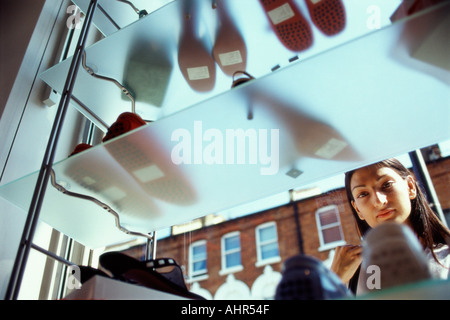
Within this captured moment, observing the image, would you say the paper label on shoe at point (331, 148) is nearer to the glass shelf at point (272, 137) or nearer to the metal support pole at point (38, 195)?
the glass shelf at point (272, 137)

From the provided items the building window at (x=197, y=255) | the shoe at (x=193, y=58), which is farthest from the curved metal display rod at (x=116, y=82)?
the building window at (x=197, y=255)

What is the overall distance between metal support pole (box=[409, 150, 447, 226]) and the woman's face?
0.85 feet

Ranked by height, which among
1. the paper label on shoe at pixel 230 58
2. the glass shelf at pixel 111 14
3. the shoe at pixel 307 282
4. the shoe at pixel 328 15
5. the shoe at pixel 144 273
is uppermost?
the glass shelf at pixel 111 14

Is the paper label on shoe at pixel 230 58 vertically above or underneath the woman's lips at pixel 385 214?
above

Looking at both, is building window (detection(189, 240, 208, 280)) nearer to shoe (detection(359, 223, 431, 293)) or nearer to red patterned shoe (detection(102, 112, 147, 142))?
red patterned shoe (detection(102, 112, 147, 142))

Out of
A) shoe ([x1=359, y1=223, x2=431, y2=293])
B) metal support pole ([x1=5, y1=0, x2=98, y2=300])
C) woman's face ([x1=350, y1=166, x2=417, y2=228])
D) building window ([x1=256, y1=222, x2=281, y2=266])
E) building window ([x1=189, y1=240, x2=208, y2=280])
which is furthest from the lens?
building window ([x1=256, y1=222, x2=281, y2=266])

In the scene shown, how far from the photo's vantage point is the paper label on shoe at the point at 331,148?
672mm

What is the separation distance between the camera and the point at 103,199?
0.80 metres

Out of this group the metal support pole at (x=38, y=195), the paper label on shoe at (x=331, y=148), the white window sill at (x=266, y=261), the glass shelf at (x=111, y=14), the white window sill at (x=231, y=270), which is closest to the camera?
the metal support pole at (x=38, y=195)

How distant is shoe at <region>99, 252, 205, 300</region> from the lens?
0.55m

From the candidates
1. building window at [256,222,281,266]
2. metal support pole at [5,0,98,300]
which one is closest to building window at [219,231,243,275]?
building window at [256,222,281,266]

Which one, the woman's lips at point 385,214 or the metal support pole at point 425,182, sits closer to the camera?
the woman's lips at point 385,214

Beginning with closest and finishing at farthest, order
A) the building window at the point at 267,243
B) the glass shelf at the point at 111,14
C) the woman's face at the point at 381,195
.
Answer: the woman's face at the point at 381,195 < the glass shelf at the point at 111,14 < the building window at the point at 267,243

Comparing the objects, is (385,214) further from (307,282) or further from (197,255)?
(197,255)
